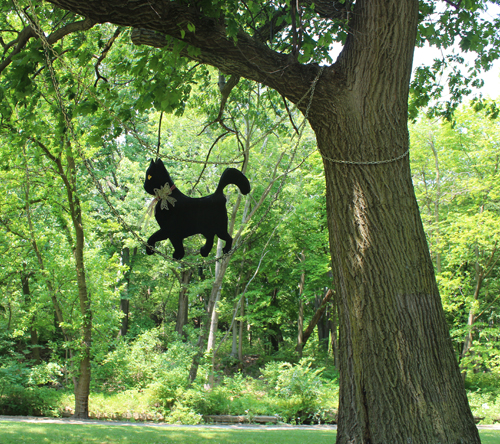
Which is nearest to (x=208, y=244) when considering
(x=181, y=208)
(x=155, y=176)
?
(x=181, y=208)

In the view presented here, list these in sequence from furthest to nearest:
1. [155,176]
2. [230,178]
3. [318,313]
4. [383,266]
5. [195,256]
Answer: [318,313] → [195,256] → [230,178] → [155,176] → [383,266]

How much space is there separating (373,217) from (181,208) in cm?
151

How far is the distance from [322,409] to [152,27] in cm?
937

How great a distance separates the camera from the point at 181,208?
3.30 meters

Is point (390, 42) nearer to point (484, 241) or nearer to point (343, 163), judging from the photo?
point (343, 163)

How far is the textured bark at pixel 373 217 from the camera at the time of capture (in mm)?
2506

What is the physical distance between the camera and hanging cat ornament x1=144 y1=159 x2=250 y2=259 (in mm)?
3234

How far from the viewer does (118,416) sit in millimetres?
9906

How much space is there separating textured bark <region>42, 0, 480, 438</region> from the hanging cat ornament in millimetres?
911

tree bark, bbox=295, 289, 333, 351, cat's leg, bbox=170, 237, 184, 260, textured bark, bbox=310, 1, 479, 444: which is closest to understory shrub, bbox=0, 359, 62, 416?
tree bark, bbox=295, 289, 333, 351

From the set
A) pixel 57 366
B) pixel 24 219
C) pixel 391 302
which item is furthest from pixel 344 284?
pixel 57 366

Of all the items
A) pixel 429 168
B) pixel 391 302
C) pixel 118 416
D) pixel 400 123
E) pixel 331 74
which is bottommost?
pixel 118 416

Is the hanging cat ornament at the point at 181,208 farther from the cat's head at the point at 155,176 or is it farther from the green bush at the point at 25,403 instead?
the green bush at the point at 25,403

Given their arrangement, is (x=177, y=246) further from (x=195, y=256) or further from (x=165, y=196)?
(x=195, y=256)
